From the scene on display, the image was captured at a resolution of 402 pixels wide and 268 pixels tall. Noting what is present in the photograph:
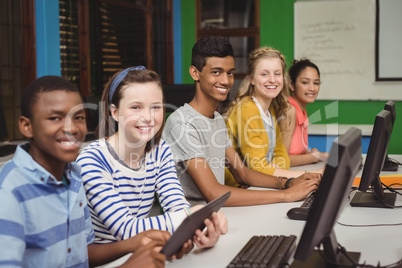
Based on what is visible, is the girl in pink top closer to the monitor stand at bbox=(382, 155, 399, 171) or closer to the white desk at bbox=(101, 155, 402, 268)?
the monitor stand at bbox=(382, 155, 399, 171)

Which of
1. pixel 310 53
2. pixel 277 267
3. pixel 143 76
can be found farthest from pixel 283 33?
pixel 277 267

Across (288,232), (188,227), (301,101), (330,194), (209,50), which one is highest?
(209,50)

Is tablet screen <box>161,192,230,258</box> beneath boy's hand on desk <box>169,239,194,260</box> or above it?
above

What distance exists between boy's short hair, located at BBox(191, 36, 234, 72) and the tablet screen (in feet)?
3.15

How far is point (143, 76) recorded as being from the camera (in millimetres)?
1518

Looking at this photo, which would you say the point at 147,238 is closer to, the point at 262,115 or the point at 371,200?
the point at 371,200

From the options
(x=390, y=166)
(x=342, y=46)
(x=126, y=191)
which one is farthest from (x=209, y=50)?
(x=342, y=46)

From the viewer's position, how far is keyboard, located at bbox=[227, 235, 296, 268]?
43.1 inches

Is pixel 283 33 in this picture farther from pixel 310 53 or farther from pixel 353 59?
pixel 353 59

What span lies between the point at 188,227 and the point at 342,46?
169 inches

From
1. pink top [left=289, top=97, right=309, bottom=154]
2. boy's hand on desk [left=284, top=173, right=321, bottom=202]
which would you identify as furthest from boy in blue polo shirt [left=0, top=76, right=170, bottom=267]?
pink top [left=289, top=97, right=309, bottom=154]

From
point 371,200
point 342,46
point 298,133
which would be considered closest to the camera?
point 371,200

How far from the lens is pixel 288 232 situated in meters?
1.46

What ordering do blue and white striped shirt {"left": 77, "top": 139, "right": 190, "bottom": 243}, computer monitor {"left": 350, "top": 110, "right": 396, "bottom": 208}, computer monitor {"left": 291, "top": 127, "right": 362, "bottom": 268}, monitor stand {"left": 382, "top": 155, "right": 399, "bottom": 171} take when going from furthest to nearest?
monitor stand {"left": 382, "top": 155, "right": 399, "bottom": 171}
computer monitor {"left": 350, "top": 110, "right": 396, "bottom": 208}
blue and white striped shirt {"left": 77, "top": 139, "right": 190, "bottom": 243}
computer monitor {"left": 291, "top": 127, "right": 362, "bottom": 268}
